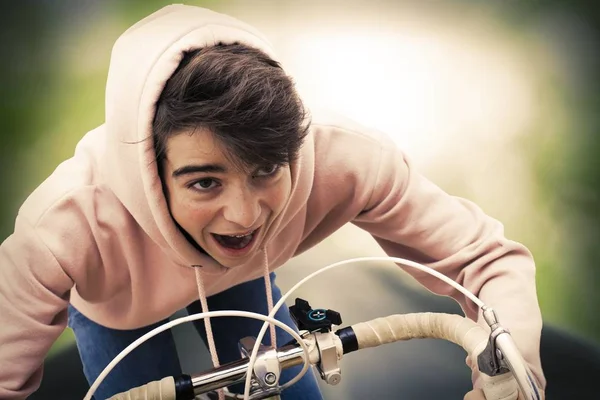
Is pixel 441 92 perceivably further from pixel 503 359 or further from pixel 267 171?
pixel 503 359

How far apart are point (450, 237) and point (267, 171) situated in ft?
1.32

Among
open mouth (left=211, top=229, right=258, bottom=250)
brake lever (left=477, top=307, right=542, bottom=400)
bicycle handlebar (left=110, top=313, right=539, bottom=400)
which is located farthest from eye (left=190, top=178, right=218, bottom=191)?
brake lever (left=477, top=307, right=542, bottom=400)

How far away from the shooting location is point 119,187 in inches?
32.9


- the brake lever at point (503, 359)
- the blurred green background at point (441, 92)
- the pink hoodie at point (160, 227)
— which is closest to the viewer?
the brake lever at point (503, 359)

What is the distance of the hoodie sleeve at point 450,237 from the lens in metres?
0.99

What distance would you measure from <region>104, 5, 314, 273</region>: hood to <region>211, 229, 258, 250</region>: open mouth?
47 millimetres

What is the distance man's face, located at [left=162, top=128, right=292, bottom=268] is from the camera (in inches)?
29.8

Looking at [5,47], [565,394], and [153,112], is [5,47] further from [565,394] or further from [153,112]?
[565,394]

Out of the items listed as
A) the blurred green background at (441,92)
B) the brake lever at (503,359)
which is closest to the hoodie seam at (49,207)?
the blurred green background at (441,92)

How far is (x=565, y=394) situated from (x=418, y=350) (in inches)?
11.5

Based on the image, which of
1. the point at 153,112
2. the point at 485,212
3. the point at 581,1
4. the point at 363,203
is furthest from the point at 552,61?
the point at 153,112

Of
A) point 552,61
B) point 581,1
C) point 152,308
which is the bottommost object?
point 152,308

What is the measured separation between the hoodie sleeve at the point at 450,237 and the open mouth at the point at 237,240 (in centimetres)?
24

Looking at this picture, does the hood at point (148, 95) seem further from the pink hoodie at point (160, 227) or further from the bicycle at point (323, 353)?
the bicycle at point (323, 353)
